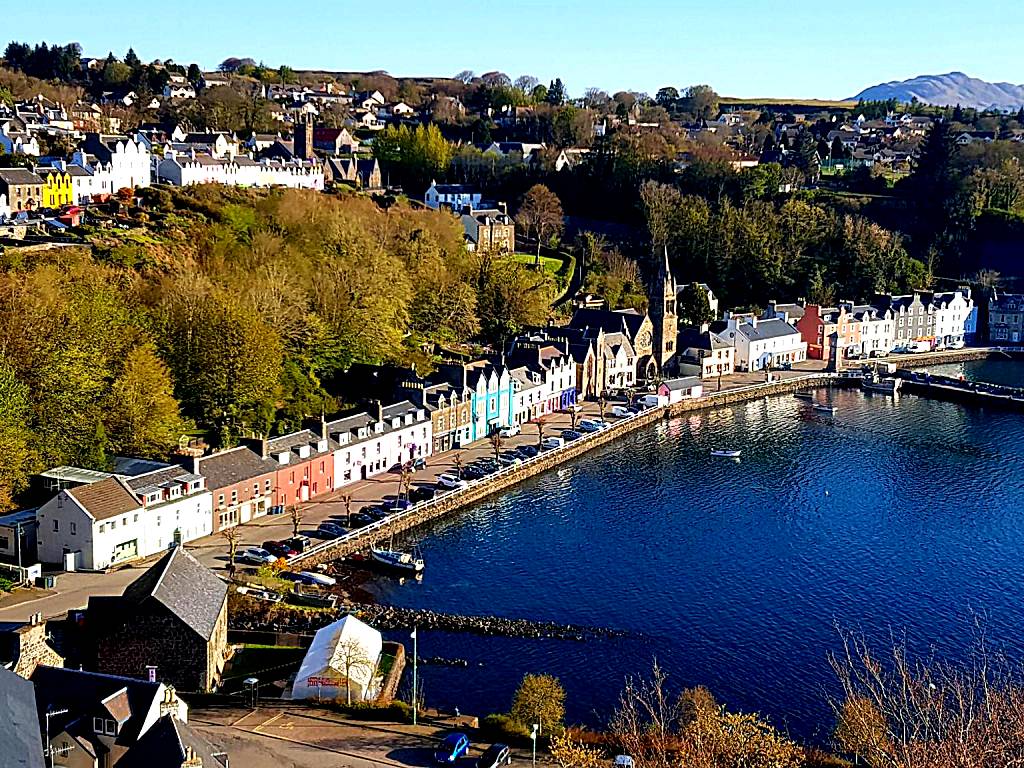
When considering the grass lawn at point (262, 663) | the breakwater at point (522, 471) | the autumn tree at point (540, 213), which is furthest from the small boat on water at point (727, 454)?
the autumn tree at point (540, 213)

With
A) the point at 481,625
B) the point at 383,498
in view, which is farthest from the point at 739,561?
the point at 383,498

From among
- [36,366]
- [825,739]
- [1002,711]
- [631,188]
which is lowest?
[825,739]

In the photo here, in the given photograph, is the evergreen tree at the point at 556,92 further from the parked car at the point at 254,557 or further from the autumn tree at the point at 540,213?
the parked car at the point at 254,557

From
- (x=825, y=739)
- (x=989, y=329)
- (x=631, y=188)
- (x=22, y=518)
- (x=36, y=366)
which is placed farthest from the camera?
(x=631, y=188)

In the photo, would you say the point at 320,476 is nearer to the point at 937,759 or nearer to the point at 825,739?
the point at 825,739

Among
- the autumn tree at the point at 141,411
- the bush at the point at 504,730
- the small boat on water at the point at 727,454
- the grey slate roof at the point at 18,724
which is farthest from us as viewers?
the small boat on water at the point at 727,454

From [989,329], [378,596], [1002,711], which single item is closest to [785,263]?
[989,329]
